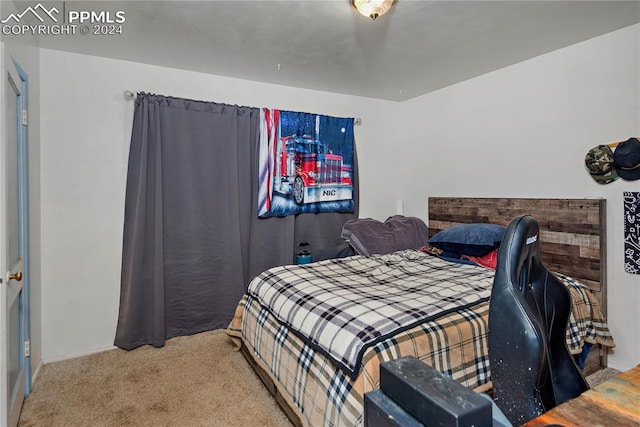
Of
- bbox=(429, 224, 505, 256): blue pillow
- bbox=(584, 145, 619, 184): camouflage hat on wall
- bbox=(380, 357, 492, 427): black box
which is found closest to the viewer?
bbox=(380, 357, 492, 427): black box

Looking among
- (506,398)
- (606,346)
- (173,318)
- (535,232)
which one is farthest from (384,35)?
(173,318)

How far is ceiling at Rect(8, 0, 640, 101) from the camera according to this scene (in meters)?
2.19

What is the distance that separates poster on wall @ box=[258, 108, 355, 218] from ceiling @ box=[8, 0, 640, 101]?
1.74 ft

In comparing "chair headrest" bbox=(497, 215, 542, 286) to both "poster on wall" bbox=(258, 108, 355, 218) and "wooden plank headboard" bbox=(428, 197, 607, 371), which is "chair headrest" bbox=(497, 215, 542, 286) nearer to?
"wooden plank headboard" bbox=(428, 197, 607, 371)

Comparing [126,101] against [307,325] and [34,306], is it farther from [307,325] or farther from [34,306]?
[307,325]

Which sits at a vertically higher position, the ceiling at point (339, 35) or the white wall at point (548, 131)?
the ceiling at point (339, 35)

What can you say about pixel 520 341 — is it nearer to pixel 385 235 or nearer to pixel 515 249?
pixel 515 249

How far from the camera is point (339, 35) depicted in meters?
2.55

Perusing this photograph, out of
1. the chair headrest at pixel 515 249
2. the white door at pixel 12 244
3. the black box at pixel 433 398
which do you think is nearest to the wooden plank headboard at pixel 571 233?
the chair headrest at pixel 515 249

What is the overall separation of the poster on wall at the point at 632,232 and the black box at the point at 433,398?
8.90ft

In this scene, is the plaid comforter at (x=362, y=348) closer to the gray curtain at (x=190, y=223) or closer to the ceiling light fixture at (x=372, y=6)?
the gray curtain at (x=190, y=223)

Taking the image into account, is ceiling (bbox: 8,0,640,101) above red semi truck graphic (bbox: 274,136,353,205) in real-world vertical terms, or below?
above

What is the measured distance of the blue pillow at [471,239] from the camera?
2846 millimetres

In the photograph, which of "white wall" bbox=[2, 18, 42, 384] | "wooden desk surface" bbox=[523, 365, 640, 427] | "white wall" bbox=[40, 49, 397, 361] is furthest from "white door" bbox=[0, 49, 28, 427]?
"wooden desk surface" bbox=[523, 365, 640, 427]
